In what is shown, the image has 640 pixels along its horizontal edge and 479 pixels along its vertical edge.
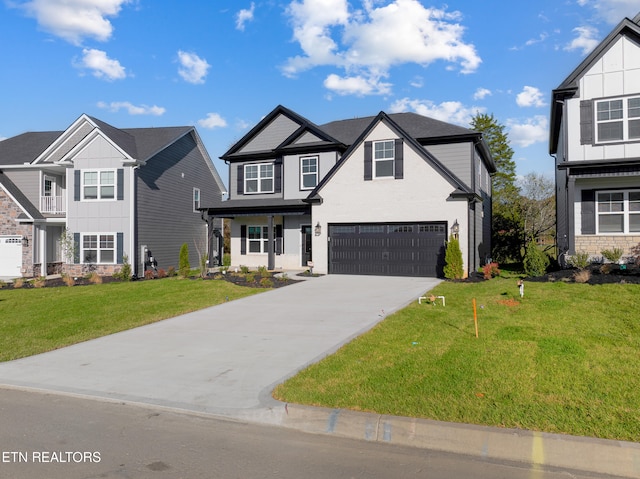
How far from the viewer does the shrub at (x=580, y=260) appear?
1536 centimetres

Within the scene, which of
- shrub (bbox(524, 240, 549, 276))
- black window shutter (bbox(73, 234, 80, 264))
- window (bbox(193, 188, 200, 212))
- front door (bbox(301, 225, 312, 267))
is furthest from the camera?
window (bbox(193, 188, 200, 212))

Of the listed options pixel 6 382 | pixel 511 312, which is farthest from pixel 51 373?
pixel 511 312

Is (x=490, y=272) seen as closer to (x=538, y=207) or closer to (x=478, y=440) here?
(x=478, y=440)

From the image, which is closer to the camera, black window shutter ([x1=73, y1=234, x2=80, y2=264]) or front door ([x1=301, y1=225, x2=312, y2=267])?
black window shutter ([x1=73, y1=234, x2=80, y2=264])

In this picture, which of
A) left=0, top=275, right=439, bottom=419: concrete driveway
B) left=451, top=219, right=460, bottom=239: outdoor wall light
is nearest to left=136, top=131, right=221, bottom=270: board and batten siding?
left=0, top=275, right=439, bottom=419: concrete driveway

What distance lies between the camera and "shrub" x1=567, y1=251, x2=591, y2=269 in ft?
50.4

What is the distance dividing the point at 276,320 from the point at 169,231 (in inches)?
642

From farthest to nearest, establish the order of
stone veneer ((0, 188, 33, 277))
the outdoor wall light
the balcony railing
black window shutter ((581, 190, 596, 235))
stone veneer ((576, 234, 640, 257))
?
the balcony railing, stone veneer ((0, 188, 33, 277)), the outdoor wall light, black window shutter ((581, 190, 596, 235)), stone veneer ((576, 234, 640, 257))

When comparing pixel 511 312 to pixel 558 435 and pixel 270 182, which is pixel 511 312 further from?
pixel 270 182

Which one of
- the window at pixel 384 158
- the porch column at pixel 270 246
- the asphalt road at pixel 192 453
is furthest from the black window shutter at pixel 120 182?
the asphalt road at pixel 192 453

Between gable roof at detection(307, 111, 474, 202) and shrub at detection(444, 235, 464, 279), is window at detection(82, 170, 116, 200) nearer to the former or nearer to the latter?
gable roof at detection(307, 111, 474, 202)

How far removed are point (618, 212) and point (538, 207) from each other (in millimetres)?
19965

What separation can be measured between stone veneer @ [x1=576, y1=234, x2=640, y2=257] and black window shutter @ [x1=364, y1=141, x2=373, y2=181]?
8.19 metres

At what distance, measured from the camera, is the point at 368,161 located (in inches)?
770
